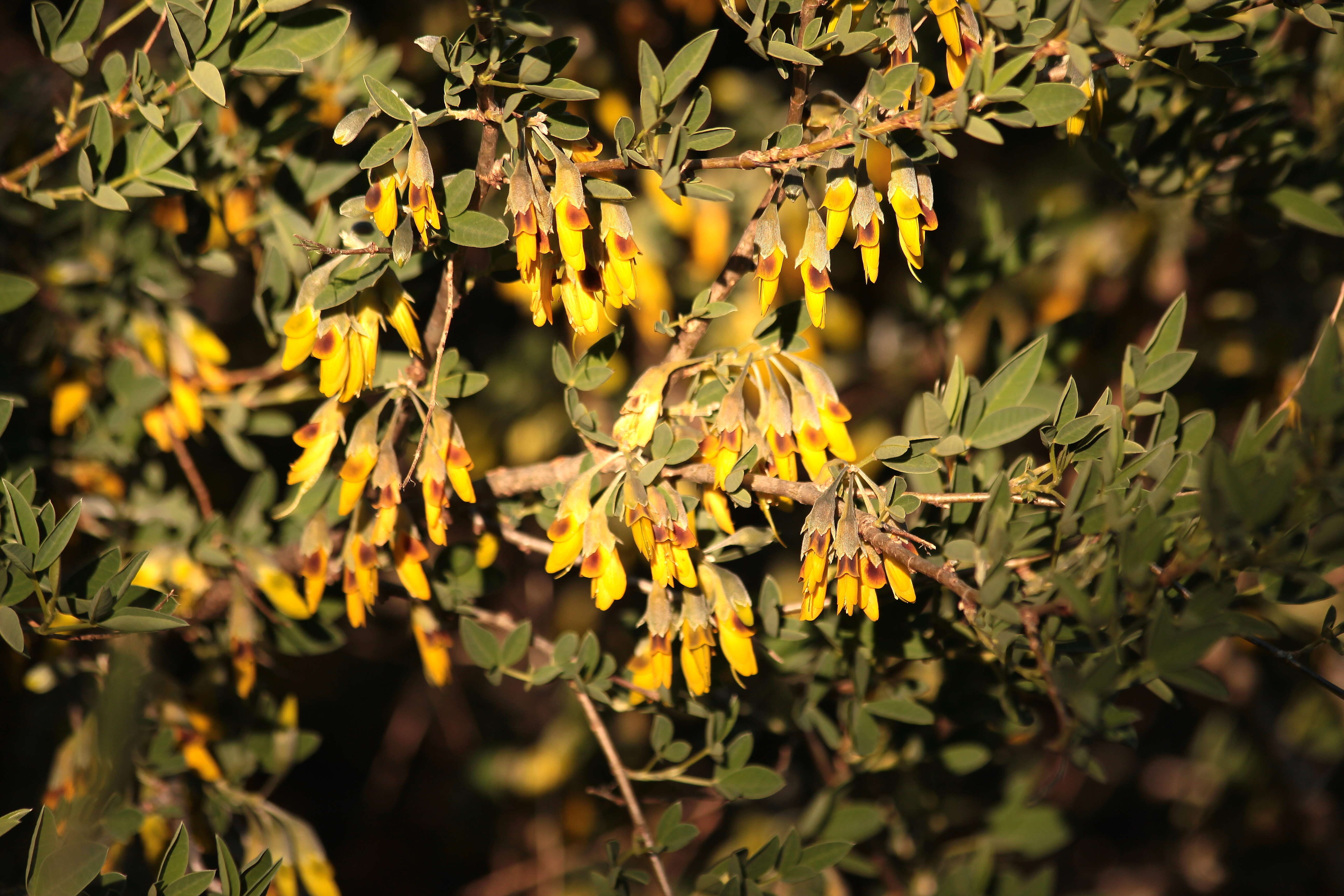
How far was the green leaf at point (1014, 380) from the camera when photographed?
1.10m

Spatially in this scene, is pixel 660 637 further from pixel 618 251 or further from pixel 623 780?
pixel 618 251

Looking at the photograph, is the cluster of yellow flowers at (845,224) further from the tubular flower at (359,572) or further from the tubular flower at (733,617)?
the tubular flower at (359,572)

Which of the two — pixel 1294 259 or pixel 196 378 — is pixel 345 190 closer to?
pixel 196 378

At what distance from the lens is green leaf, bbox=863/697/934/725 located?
1154 mm

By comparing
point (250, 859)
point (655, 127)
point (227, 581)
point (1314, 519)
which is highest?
point (655, 127)

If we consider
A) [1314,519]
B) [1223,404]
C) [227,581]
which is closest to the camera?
[1314,519]

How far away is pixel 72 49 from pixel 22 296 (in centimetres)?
35

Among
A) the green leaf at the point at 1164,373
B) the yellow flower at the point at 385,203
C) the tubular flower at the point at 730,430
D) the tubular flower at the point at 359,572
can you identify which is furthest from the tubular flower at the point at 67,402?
the green leaf at the point at 1164,373

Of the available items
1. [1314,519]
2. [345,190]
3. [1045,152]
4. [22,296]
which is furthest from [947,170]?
[22,296]

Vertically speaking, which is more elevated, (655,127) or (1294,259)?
(655,127)

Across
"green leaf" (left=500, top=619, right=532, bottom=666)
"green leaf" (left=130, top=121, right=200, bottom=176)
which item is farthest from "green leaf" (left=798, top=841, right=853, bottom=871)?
"green leaf" (left=130, top=121, right=200, bottom=176)

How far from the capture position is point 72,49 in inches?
42.2

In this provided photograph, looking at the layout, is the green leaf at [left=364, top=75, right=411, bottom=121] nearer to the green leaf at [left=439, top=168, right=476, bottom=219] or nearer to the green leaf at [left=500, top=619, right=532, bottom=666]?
the green leaf at [left=439, top=168, right=476, bottom=219]

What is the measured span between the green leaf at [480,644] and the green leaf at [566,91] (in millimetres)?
656
